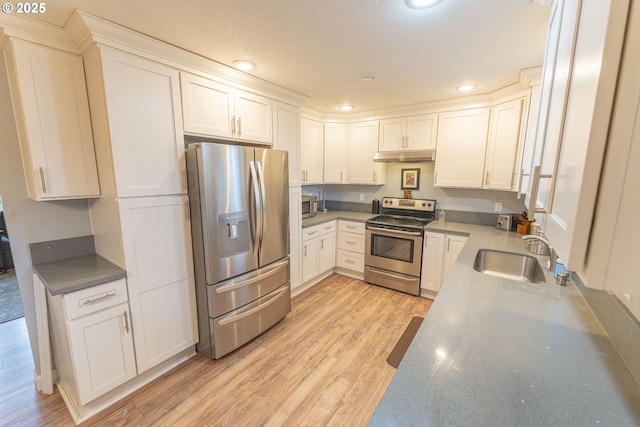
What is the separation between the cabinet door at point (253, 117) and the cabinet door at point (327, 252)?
1.57m

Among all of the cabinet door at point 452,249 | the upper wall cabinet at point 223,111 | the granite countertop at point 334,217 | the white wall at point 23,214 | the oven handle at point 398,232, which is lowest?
the cabinet door at point 452,249

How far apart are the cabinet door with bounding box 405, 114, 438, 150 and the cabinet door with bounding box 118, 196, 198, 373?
2696 millimetres

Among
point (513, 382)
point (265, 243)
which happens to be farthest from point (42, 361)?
point (513, 382)

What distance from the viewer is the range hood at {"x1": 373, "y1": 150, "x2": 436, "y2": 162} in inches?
125

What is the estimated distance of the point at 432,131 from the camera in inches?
126

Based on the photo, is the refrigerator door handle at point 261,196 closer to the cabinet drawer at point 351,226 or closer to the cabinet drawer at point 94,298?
the cabinet drawer at point 94,298

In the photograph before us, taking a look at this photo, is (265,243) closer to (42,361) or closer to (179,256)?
(179,256)

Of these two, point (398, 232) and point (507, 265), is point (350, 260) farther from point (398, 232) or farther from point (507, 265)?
point (507, 265)

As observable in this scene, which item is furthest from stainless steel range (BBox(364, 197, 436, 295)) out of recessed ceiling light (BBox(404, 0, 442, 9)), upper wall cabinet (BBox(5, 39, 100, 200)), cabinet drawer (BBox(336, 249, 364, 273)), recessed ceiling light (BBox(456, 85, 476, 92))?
upper wall cabinet (BBox(5, 39, 100, 200))

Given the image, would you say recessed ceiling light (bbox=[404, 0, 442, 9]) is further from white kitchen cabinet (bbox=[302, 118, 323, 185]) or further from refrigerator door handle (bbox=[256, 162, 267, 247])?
white kitchen cabinet (bbox=[302, 118, 323, 185])

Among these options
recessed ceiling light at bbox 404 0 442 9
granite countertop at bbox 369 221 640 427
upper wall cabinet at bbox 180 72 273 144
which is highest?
recessed ceiling light at bbox 404 0 442 9

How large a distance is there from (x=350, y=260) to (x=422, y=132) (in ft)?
6.36

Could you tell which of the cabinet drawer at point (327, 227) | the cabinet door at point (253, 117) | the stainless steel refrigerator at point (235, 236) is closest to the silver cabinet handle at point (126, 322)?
the stainless steel refrigerator at point (235, 236)

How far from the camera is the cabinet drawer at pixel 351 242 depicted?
3646 millimetres
